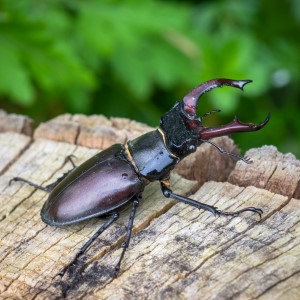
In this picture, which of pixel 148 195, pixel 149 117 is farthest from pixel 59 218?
pixel 149 117

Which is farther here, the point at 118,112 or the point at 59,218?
the point at 118,112

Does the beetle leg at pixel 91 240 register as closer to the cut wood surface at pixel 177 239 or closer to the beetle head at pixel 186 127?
the cut wood surface at pixel 177 239

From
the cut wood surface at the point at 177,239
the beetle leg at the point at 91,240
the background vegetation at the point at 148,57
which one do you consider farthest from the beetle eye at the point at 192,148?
the background vegetation at the point at 148,57

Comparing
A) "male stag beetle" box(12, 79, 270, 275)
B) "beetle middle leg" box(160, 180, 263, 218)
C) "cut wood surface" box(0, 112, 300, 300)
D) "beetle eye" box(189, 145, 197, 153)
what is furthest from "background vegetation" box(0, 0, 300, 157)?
"beetle middle leg" box(160, 180, 263, 218)

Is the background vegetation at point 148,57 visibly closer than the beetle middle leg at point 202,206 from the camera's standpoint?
No

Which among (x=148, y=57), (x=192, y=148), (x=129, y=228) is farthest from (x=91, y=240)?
(x=148, y=57)

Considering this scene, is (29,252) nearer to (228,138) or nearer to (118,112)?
(228,138)
